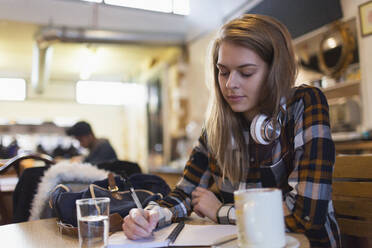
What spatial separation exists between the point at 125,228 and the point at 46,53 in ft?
20.3

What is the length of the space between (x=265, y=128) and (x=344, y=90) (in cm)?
318

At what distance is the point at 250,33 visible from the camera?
1.04 metres

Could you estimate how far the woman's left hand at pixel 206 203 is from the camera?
3.15ft

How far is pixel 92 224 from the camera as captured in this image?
2.25 feet

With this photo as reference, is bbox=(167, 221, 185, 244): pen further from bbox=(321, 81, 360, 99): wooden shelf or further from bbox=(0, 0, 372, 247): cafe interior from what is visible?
bbox=(321, 81, 360, 99): wooden shelf

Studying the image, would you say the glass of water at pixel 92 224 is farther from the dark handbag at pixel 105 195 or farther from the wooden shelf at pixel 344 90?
the wooden shelf at pixel 344 90

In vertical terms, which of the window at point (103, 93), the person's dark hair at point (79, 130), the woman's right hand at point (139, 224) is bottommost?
the woman's right hand at point (139, 224)

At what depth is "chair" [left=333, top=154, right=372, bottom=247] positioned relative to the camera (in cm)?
98

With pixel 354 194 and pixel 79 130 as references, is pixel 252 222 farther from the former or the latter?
pixel 79 130

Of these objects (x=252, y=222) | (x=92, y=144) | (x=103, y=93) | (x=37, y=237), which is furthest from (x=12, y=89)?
(x=252, y=222)

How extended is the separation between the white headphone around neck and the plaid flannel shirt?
3 cm

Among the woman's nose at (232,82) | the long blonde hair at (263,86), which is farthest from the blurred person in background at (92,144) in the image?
the woman's nose at (232,82)

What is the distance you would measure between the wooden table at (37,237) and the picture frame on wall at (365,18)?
3125mm

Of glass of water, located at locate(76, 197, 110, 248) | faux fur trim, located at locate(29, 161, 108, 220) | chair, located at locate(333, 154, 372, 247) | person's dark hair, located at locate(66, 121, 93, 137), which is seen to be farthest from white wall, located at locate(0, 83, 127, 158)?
glass of water, located at locate(76, 197, 110, 248)
